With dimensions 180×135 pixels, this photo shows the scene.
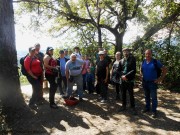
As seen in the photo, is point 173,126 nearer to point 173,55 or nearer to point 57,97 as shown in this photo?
point 57,97

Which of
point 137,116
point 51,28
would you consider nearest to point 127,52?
point 137,116

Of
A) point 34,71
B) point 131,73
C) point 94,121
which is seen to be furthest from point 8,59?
point 131,73

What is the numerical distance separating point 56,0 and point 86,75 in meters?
4.40

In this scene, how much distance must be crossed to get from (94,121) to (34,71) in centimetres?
254

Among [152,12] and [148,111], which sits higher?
[152,12]

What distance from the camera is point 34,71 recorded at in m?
8.40

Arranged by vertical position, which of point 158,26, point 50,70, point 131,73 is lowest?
point 131,73

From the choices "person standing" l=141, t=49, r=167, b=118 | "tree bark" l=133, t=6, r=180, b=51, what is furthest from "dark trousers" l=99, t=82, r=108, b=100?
"tree bark" l=133, t=6, r=180, b=51

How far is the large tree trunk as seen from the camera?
7.86 m

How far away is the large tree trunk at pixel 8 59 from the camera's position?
7859 mm

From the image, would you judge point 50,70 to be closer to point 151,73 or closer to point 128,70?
point 128,70

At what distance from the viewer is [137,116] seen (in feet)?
25.8

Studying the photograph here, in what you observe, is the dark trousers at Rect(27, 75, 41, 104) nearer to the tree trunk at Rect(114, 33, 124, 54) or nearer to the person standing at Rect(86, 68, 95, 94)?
the person standing at Rect(86, 68, 95, 94)

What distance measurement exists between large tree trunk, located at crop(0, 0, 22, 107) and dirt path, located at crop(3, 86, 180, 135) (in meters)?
0.64
